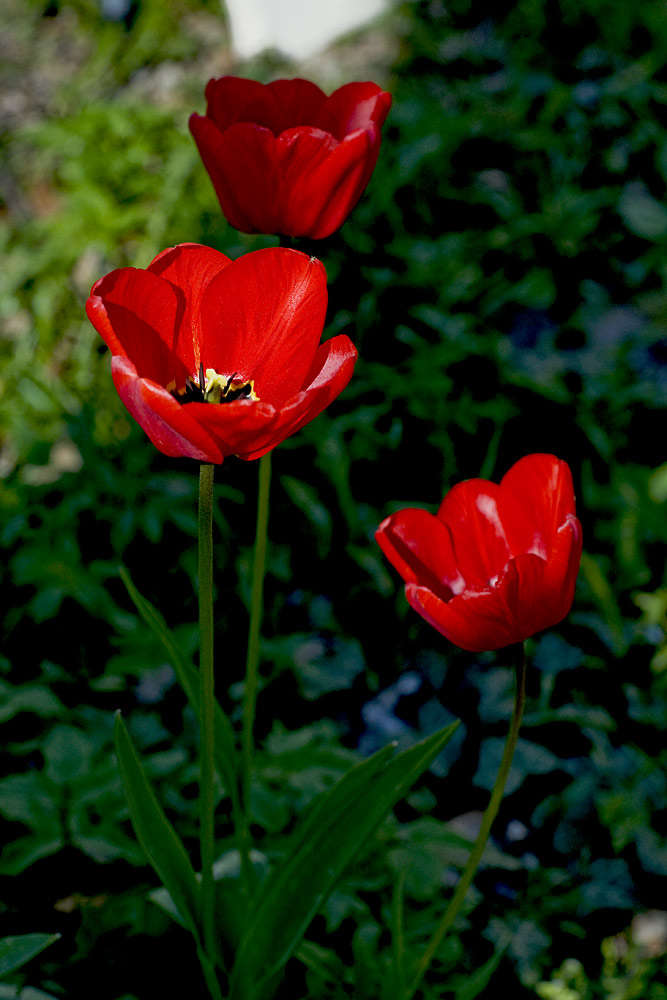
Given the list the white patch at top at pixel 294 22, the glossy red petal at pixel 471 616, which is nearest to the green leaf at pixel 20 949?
the glossy red petal at pixel 471 616

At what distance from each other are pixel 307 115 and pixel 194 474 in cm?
84

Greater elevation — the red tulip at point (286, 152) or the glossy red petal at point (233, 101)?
the glossy red petal at point (233, 101)

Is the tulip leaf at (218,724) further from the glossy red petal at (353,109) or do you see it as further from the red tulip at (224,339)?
the glossy red petal at (353,109)

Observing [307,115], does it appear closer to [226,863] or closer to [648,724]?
[226,863]

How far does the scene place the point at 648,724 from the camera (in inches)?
54.1

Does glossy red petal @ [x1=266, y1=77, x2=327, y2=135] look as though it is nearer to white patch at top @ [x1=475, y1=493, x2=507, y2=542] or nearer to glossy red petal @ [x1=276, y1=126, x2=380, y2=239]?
glossy red petal @ [x1=276, y1=126, x2=380, y2=239]

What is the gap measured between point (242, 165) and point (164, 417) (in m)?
0.35

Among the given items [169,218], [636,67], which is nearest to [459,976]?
[169,218]

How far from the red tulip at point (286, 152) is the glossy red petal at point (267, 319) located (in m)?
0.17

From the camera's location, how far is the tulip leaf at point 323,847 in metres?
0.81

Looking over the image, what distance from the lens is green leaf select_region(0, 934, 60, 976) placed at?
32.0 inches

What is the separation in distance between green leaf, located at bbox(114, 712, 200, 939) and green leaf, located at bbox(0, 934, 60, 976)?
11 cm

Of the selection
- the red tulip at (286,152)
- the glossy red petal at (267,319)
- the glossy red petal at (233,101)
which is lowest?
the glossy red petal at (267,319)

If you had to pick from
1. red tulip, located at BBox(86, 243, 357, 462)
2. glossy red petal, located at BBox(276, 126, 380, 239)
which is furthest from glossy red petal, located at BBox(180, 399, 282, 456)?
glossy red petal, located at BBox(276, 126, 380, 239)
